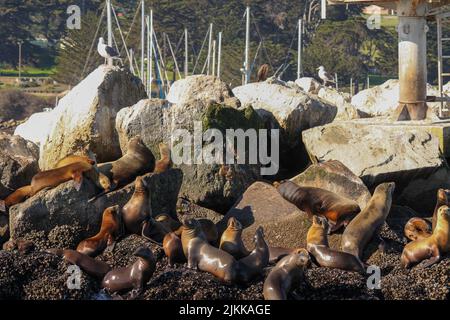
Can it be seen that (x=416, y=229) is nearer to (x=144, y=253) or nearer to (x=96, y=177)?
(x=144, y=253)

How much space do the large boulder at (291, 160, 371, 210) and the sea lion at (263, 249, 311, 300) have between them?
2375mm

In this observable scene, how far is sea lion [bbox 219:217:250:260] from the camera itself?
430 inches

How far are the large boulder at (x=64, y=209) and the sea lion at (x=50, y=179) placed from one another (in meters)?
0.18

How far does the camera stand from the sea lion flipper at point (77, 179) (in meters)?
12.0

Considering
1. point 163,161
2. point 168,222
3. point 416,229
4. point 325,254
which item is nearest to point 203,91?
point 163,161

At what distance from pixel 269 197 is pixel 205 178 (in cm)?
101

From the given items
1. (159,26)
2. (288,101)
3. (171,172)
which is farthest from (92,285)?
(159,26)

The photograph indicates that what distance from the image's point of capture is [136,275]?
10109 millimetres

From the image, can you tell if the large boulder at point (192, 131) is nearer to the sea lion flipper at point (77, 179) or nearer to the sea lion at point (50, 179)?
the sea lion at point (50, 179)

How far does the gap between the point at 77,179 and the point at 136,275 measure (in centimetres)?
232

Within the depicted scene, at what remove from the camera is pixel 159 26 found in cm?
5150

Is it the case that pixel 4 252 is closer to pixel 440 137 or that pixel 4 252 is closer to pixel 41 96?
pixel 440 137

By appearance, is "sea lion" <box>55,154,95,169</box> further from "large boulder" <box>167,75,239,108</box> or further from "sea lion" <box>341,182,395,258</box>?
"sea lion" <box>341,182,395,258</box>

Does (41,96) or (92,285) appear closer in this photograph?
(92,285)
